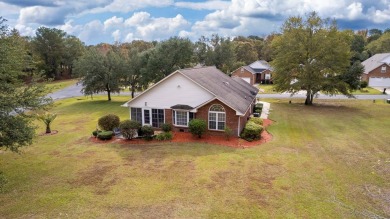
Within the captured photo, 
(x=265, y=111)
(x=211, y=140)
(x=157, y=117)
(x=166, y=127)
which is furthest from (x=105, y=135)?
(x=265, y=111)

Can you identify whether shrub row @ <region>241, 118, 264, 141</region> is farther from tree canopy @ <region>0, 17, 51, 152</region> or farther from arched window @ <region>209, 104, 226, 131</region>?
tree canopy @ <region>0, 17, 51, 152</region>

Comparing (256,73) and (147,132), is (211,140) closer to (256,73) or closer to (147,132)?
(147,132)

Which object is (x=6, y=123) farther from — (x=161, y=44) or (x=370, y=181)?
(x=161, y=44)

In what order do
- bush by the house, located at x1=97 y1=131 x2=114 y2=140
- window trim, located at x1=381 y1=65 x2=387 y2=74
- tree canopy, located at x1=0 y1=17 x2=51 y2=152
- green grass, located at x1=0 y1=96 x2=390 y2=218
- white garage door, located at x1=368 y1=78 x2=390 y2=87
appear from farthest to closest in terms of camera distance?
white garage door, located at x1=368 y1=78 x2=390 y2=87
window trim, located at x1=381 y1=65 x2=387 y2=74
bush by the house, located at x1=97 y1=131 x2=114 y2=140
tree canopy, located at x1=0 y1=17 x2=51 y2=152
green grass, located at x1=0 y1=96 x2=390 y2=218

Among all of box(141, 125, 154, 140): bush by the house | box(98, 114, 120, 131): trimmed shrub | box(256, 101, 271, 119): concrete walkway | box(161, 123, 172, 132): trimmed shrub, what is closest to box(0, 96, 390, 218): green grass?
box(141, 125, 154, 140): bush by the house

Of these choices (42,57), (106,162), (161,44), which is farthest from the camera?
(42,57)

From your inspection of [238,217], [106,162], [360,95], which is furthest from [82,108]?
[360,95]
